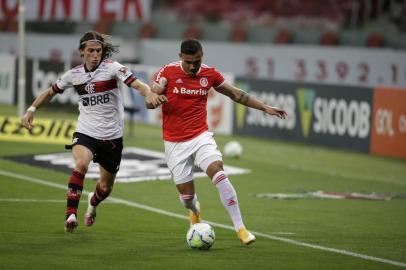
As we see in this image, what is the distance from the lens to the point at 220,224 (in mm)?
12531

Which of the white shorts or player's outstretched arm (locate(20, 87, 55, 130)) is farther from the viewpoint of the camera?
player's outstretched arm (locate(20, 87, 55, 130))

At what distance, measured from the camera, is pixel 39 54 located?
36.2 meters

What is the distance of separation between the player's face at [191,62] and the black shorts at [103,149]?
4.58ft

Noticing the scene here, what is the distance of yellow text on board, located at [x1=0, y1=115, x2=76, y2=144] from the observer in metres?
21.2

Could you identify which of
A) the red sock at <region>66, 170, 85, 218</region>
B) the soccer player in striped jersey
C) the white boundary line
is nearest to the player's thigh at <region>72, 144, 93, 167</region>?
the soccer player in striped jersey

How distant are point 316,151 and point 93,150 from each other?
11.2 m

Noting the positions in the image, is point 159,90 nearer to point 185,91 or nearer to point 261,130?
point 185,91

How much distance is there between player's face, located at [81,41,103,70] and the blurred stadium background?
1.93 metres

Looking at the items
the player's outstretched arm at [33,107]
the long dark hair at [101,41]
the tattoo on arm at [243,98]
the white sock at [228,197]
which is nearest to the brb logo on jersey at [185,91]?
the tattoo on arm at [243,98]

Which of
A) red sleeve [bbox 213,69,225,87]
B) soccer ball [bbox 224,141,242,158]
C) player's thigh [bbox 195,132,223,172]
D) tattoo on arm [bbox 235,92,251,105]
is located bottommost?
soccer ball [bbox 224,141,242,158]

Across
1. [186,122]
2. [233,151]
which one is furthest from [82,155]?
[233,151]

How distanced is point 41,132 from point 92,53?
1027cm

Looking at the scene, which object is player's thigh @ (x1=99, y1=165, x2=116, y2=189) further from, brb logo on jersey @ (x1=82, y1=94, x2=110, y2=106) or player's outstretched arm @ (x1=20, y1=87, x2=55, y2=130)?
player's outstretched arm @ (x1=20, y1=87, x2=55, y2=130)

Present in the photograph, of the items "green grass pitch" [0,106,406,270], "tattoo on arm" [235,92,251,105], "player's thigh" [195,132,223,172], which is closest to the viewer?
"green grass pitch" [0,106,406,270]
